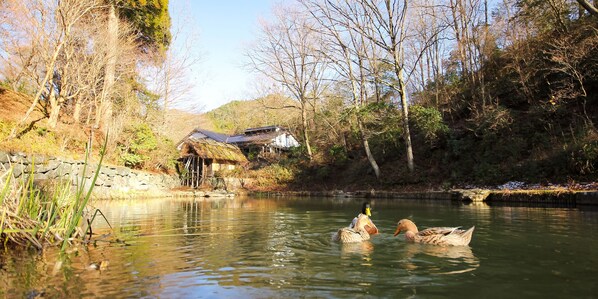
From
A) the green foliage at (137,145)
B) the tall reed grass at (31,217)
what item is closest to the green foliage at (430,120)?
the green foliage at (137,145)

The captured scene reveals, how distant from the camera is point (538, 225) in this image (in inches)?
350

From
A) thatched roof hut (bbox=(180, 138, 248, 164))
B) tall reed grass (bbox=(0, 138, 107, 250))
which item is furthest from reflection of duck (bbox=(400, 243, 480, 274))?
thatched roof hut (bbox=(180, 138, 248, 164))

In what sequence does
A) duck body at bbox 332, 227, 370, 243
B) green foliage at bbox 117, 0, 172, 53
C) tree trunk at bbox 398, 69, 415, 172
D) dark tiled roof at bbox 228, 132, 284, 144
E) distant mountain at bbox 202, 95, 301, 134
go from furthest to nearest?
distant mountain at bbox 202, 95, 301, 134 → dark tiled roof at bbox 228, 132, 284, 144 → green foliage at bbox 117, 0, 172, 53 → tree trunk at bbox 398, 69, 415, 172 → duck body at bbox 332, 227, 370, 243

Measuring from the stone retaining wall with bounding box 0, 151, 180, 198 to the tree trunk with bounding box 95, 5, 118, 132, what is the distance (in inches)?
116

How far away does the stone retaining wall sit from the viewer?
51.7ft

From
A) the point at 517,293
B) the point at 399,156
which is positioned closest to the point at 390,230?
the point at 517,293

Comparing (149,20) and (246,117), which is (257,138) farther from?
(149,20)

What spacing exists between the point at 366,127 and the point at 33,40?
21.4 metres

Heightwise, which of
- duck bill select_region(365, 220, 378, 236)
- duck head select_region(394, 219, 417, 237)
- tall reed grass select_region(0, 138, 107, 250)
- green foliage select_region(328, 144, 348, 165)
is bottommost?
duck bill select_region(365, 220, 378, 236)

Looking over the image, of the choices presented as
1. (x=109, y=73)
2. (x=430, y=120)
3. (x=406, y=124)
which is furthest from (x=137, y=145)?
(x=430, y=120)

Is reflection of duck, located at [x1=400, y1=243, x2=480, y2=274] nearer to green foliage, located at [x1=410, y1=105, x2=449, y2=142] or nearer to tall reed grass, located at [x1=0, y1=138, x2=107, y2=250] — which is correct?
tall reed grass, located at [x1=0, y1=138, x2=107, y2=250]

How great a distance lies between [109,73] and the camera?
77.5ft

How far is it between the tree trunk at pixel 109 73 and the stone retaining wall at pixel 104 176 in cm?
296

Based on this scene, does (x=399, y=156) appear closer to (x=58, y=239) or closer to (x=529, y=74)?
(x=529, y=74)
